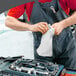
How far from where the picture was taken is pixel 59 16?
1.32 m

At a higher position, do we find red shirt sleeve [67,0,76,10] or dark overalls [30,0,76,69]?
red shirt sleeve [67,0,76,10]

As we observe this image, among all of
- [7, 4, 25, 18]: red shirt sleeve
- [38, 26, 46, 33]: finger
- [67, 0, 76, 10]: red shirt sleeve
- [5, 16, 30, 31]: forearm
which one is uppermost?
[67, 0, 76, 10]: red shirt sleeve

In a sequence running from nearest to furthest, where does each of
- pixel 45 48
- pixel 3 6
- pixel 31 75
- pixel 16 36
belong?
1. pixel 3 6
2. pixel 31 75
3. pixel 45 48
4. pixel 16 36

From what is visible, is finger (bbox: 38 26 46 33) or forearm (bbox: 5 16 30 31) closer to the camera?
finger (bbox: 38 26 46 33)

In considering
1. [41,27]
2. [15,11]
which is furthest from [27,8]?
[41,27]

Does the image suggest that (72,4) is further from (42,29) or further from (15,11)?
(15,11)

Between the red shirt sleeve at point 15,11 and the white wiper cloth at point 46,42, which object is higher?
the red shirt sleeve at point 15,11

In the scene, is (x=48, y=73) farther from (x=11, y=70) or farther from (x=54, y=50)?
(x=54, y=50)

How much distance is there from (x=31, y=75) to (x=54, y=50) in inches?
19.5

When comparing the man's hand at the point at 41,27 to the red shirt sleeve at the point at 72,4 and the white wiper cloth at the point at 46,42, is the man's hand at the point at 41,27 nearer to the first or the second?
the white wiper cloth at the point at 46,42

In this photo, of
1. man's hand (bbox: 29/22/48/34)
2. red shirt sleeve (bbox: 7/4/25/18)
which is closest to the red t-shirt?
red shirt sleeve (bbox: 7/4/25/18)

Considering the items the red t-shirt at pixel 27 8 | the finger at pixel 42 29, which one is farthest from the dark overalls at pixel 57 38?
the finger at pixel 42 29

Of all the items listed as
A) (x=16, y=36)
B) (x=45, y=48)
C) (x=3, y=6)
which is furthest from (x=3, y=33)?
(x=3, y=6)

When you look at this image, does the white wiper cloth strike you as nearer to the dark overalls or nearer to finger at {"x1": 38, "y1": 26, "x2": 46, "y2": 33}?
finger at {"x1": 38, "y1": 26, "x2": 46, "y2": 33}
